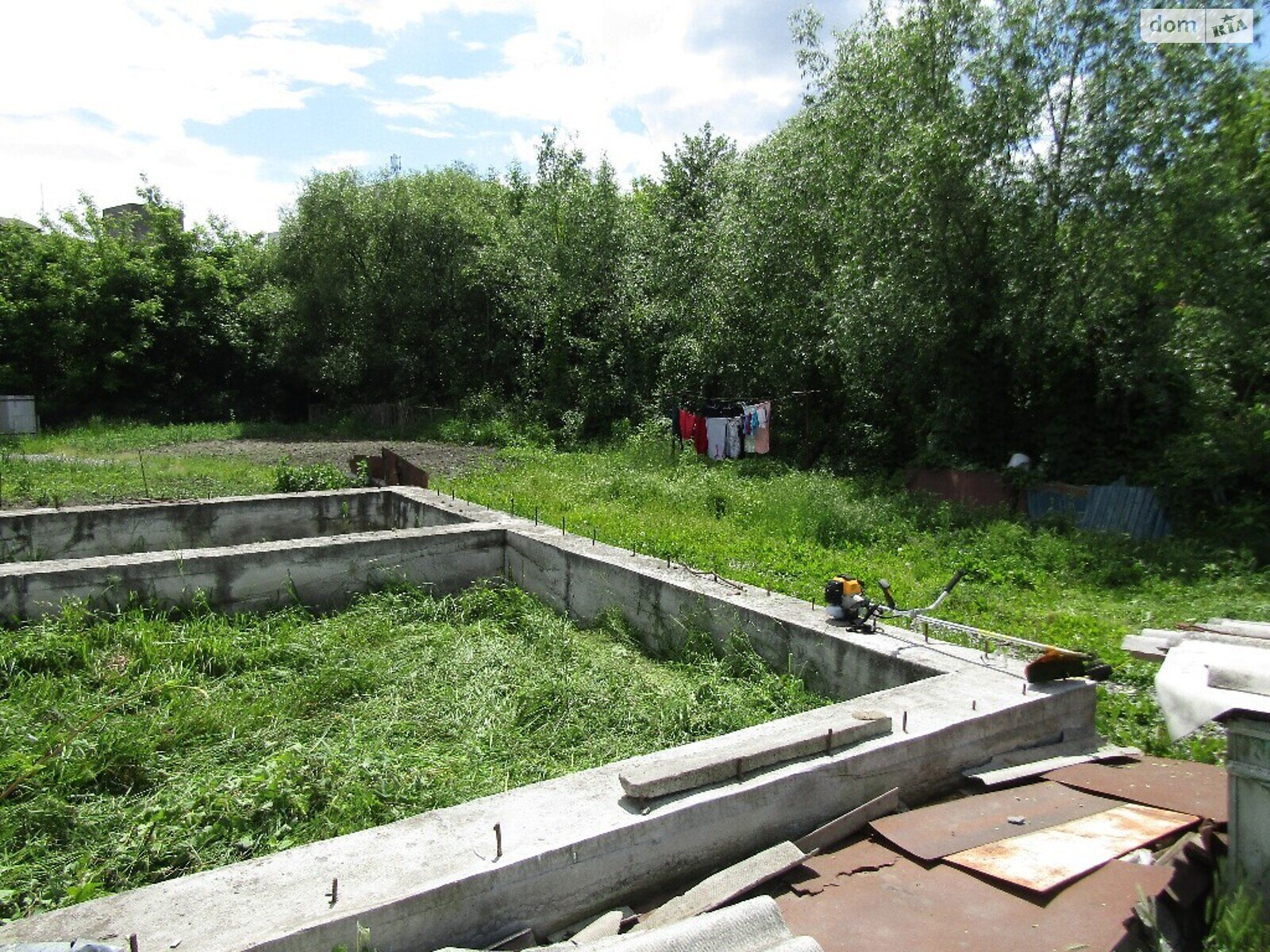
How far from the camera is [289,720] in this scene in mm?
4719

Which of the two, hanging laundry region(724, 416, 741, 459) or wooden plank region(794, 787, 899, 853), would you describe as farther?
hanging laundry region(724, 416, 741, 459)

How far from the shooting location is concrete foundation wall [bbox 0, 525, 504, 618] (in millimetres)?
6047

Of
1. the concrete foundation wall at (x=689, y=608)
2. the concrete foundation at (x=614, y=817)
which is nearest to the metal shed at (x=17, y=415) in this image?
the concrete foundation at (x=614, y=817)

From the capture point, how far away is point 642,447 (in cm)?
1508

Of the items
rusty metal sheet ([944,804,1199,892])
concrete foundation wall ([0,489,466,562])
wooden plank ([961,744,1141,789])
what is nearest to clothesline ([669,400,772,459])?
concrete foundation wall ([0,489,466,562])

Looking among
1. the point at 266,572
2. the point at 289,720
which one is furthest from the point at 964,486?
the point at 289,720

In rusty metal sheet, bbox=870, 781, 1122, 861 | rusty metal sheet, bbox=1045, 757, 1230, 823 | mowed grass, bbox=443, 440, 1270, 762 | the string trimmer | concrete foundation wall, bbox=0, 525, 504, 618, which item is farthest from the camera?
concrete foundation wall, bbox=0, 525, 504, 618

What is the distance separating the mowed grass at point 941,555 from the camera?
584cm

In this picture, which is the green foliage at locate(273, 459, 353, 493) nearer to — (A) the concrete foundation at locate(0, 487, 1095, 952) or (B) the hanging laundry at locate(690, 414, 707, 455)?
(A) the concrete foundation at locate(0, 487, 1095, 952)

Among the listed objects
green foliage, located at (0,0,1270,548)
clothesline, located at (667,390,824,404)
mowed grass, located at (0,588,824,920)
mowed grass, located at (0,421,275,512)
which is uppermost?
green foliage, located at (0,0,1270,548)

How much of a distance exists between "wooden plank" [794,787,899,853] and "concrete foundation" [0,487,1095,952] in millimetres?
62

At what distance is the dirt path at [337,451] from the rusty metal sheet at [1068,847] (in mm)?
11026

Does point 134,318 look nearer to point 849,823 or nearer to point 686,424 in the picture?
point 686,424

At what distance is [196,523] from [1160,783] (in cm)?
859
